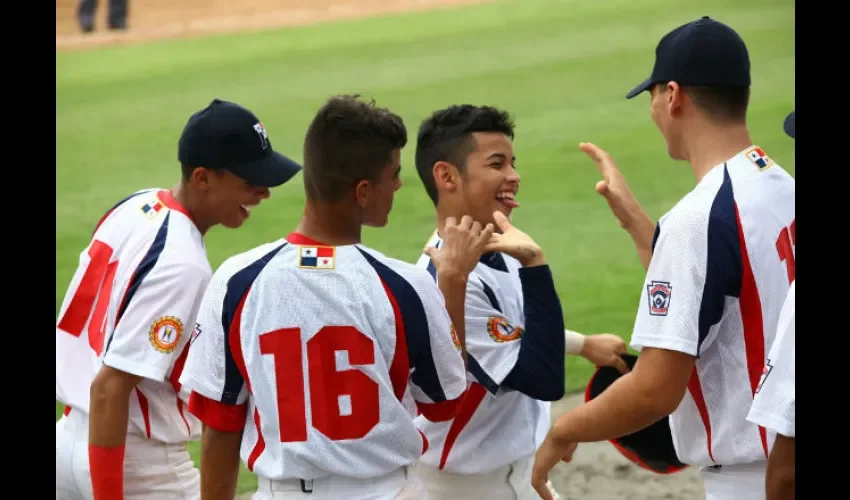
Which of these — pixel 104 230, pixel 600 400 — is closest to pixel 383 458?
pixel 600 400

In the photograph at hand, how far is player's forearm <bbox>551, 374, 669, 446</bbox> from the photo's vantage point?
2771 mm

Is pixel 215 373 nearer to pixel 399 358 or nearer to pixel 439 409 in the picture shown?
pixel 399 358

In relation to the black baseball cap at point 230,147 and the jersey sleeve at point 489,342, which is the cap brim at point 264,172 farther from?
the jersey sleeve at point 489,342

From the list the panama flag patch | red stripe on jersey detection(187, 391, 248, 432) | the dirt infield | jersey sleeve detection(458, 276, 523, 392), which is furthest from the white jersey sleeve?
the dirt infield

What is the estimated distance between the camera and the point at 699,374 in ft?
9.45

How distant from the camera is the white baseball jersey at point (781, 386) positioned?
87.9 inches

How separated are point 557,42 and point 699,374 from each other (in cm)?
1360

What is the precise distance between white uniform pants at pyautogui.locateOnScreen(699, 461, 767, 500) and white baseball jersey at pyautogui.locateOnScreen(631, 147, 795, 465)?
42 mm

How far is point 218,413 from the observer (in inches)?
109

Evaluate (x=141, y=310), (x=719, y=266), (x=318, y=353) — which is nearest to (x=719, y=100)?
(x=719, y=266)

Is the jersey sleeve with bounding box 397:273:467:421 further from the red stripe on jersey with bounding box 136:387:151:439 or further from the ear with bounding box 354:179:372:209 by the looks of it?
the red stripe on jersey with bounding box 136:387:151:439

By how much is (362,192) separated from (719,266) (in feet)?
2.92

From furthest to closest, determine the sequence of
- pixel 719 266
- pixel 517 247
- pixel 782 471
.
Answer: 1. pixel 517 247
2. pixel 719 266
3. pixel 782 471
